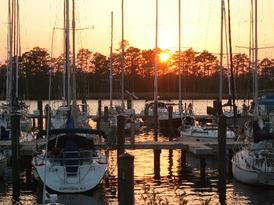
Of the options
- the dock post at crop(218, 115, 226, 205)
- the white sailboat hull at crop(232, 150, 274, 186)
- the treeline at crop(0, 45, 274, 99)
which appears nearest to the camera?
the white sailboat hull at crop(232, 150, 274, 186)

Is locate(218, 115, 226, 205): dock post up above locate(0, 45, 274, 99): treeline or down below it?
below

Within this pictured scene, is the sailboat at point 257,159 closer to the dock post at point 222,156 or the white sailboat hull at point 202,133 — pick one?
the dock post at point 222,156

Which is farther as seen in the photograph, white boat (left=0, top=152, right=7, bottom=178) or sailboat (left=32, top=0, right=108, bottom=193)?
white boat (left=0, top=152, right=7, bottom=178)

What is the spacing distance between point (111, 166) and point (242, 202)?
9.65 metres

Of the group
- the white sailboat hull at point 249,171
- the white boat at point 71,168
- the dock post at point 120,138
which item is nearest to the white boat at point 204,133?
the white sailboat hull at point 249,171

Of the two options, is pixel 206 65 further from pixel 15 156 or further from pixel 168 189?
pixel 15 156

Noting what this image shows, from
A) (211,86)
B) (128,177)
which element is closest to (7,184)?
(128,177)

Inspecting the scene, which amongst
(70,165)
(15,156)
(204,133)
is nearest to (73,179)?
(70,165)

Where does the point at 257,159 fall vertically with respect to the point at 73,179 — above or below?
above

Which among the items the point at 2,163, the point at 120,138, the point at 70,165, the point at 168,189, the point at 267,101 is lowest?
the point at 168,189

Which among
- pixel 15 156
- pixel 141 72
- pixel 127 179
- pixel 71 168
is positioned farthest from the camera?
pixel 141 72

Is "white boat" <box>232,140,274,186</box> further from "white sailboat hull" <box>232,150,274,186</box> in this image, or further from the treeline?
the treeline

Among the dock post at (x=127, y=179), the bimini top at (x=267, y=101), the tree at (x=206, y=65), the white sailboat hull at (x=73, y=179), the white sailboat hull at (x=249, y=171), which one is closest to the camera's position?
the dock post at (x=127, y=179)

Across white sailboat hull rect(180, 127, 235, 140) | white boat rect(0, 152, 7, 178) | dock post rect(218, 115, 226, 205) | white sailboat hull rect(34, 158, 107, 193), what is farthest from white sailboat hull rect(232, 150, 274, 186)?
white sailboat hull rect(180, 127, 235, 140)
